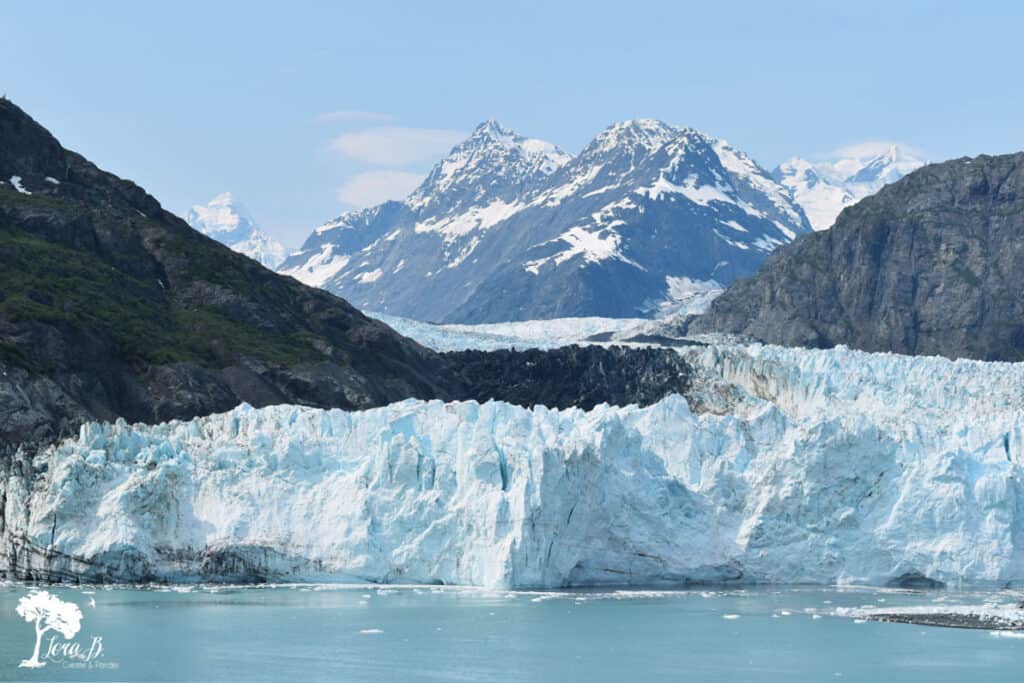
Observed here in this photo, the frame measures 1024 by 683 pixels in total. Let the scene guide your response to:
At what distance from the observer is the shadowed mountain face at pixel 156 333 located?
105750 mm

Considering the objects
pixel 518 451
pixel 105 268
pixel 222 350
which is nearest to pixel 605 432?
pixel 518 451

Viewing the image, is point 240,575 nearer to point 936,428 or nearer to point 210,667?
point 210,667

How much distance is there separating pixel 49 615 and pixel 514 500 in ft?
62.0

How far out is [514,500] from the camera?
6228cm

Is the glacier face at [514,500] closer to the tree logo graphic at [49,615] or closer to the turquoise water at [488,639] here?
the turquoise water at [488,639]

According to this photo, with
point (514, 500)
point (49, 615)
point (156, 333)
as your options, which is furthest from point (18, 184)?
point (49, 615)

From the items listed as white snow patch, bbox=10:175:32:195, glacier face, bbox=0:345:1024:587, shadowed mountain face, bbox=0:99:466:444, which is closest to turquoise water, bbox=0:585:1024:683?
glacier face, bbox=0:345:1024:587

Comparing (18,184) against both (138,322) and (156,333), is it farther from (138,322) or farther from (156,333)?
(156,333)

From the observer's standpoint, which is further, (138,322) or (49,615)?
(138,322)

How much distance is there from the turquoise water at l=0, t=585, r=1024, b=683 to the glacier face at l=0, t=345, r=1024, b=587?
1.78 meters

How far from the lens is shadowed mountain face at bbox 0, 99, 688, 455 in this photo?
106 m

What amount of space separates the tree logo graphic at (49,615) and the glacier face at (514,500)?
351 inches

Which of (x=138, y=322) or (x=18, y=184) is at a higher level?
(x=18, y=184)

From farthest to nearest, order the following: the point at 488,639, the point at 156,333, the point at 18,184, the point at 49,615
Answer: the point at 18,184 → the point at 156,333 → the point at 488,639 → the point at 49,615
